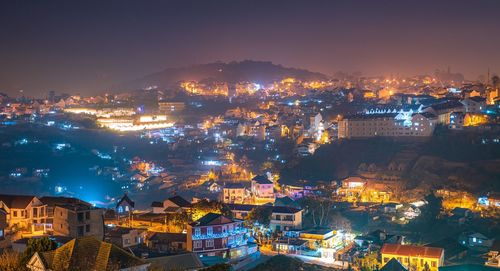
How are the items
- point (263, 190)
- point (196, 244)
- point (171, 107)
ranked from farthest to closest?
point (171, 107)
point (263, 190)
point (196, 244)

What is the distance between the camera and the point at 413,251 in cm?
1773

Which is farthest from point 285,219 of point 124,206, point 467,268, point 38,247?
point 38,247

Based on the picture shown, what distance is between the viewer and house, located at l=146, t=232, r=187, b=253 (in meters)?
17.2

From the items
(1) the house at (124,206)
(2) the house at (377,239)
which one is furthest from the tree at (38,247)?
(2) the house at (377,239)

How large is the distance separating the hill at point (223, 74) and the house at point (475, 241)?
244 feet

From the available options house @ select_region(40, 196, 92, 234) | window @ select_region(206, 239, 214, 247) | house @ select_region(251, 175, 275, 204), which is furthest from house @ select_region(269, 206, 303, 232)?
house @ select_region(40, 196, 92, 234)

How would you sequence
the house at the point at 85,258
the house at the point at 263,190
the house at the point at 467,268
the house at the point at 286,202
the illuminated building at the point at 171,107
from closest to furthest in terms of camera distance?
the house at the point at 85,258
the house at the point at 467,268
the house at the point at 286,202
the house at the point at 263,190
the illuminated building at the point at 171,107

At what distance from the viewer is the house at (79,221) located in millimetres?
15562

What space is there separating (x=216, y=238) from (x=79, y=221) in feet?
14.2

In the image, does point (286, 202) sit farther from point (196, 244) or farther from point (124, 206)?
point (196, 244)

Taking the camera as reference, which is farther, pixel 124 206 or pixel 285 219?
pixel 124 206

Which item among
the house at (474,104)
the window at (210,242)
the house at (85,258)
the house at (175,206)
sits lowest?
the window at (210,242)

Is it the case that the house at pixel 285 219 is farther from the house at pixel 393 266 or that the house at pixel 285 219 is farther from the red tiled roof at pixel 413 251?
the house at pixel 393 266

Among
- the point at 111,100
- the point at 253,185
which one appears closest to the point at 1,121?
the point at 111,100
